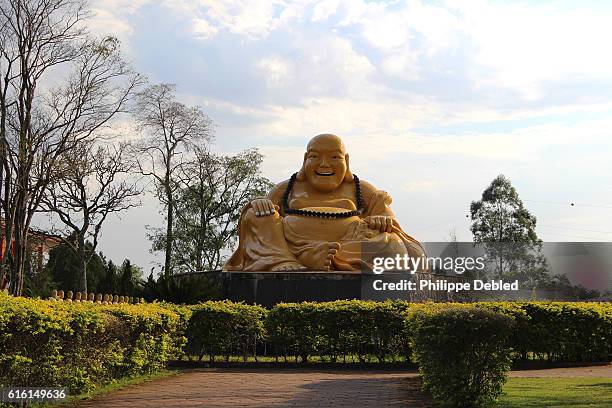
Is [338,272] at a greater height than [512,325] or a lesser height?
greater

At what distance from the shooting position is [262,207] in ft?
61.5

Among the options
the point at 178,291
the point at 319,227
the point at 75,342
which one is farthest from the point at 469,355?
the point at 319,227

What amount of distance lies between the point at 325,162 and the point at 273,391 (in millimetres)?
10829

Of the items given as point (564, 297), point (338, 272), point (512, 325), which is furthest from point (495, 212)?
point (512, 325)

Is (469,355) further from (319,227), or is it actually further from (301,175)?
(301,175)

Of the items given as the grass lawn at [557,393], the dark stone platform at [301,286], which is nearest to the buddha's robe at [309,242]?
the dark stone platform at [301,286]

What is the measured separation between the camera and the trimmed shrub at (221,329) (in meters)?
13.3

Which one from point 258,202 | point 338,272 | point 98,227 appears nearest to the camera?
point 338,272

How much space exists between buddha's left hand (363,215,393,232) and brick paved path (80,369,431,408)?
6.68 m

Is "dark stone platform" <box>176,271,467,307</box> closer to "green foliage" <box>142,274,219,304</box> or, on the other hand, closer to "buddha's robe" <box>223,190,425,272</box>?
"buddha's robe" <box>223,190,425,272</box>

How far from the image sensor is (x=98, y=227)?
25.6m

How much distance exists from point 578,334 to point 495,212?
2320cm

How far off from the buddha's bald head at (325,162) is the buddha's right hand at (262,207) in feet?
4.94

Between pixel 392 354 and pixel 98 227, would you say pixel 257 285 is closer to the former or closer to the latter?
pixel 392 354
